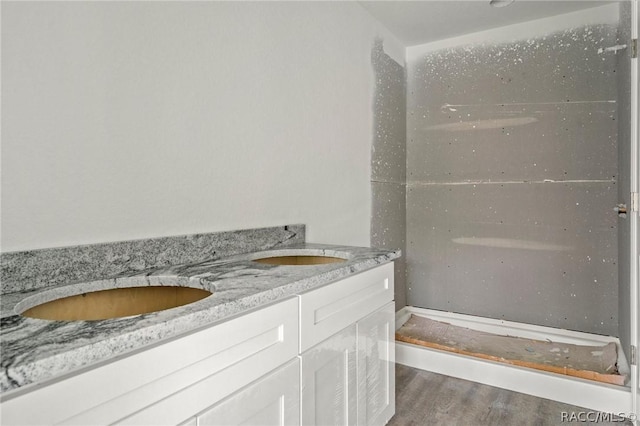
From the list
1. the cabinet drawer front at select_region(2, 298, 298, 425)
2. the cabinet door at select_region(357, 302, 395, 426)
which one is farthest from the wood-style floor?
the cabinet drawer front at select_region(2, 298, 298, 425)

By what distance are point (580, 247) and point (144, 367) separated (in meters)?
2.85

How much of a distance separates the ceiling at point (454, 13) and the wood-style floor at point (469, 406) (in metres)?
2.36

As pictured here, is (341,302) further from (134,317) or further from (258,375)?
(134,317)

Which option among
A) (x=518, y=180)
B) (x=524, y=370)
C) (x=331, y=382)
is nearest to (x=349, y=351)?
(x=331, y=382)

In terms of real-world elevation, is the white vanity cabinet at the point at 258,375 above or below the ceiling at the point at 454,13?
below

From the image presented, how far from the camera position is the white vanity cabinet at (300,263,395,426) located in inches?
44.6

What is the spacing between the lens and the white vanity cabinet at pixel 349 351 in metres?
1.13

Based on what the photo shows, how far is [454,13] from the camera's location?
262 centimetres

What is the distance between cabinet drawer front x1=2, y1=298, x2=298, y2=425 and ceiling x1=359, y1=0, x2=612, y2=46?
2260 millimetres

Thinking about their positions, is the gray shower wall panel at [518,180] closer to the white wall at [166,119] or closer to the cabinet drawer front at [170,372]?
the white wall at [166,119]

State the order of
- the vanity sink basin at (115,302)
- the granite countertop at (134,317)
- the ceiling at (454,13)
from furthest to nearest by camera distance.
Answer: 1. the ceiling at (454,13)
2. the vanity sink basin at (115,302)
3. the granite countertop at (134,317)

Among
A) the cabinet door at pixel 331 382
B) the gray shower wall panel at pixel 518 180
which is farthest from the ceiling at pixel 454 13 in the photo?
the cabinet door at pixel 331 382

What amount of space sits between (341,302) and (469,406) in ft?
4.06

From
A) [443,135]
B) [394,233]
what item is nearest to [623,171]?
[443,135]
